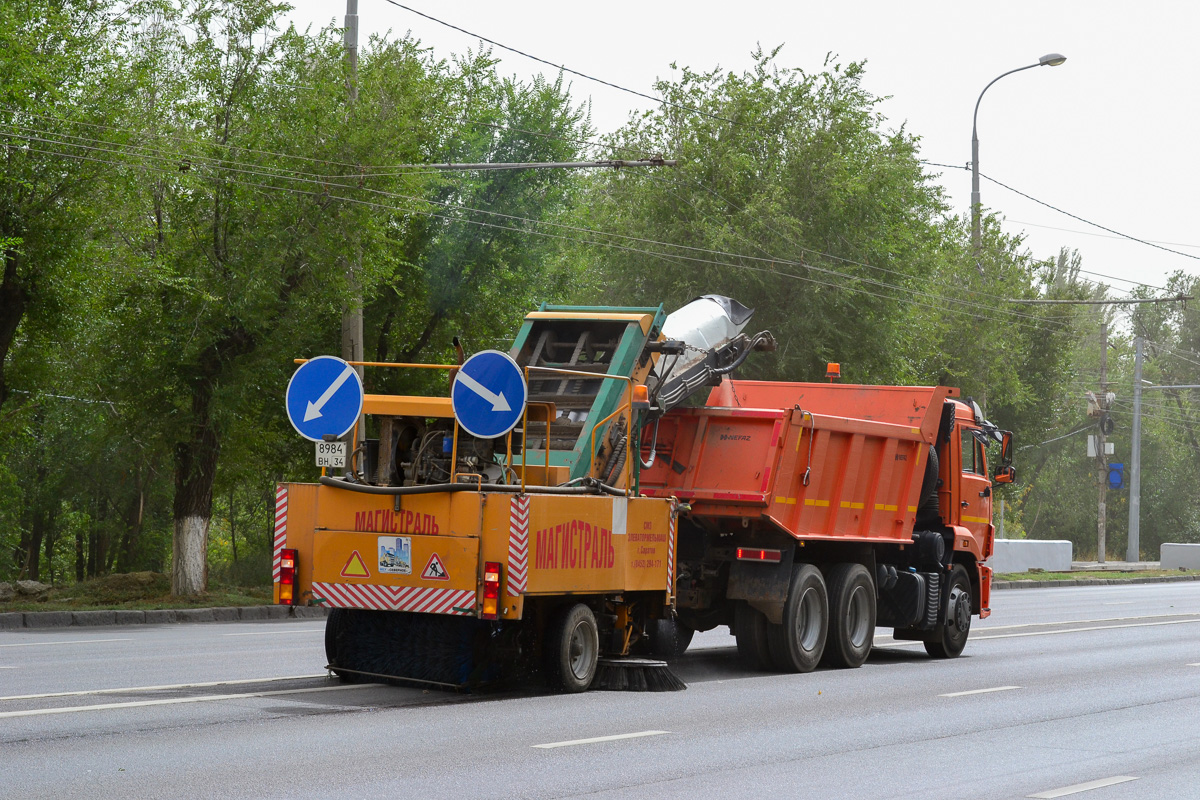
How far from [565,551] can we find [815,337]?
20490 mm

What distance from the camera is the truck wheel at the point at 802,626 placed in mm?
13466

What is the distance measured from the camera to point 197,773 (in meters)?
7.32

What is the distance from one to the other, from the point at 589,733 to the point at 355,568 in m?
2.39

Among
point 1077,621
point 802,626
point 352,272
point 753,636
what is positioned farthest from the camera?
point 1077,621

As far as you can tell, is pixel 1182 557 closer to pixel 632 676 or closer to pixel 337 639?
pixel 632 676

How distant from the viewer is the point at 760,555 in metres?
13.4

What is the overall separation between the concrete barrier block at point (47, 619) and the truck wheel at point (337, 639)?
967 centimetres

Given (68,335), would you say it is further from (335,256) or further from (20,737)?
(20,737)

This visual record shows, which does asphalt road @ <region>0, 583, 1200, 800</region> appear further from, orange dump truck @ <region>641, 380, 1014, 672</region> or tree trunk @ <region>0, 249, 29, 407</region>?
tree trunk @ <region>0, 249, 29, 407</region>

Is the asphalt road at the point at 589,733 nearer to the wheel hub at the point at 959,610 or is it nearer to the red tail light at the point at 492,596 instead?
the red tail light at the point at 492,596

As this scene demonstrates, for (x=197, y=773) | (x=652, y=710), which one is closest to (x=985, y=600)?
(x=652, y=710)

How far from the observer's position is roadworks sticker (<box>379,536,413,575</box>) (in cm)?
1023

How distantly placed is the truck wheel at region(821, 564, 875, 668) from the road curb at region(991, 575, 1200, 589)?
846 inches

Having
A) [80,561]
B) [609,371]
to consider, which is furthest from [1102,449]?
[609,371]
